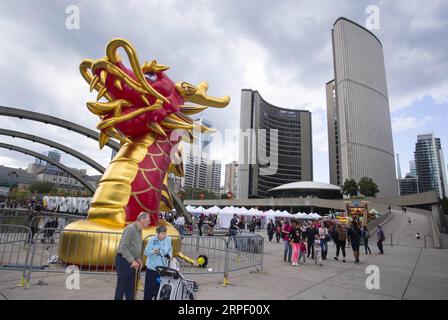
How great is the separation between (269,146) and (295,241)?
11023 centimetres

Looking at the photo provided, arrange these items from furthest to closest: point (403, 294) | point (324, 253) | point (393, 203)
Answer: point (393, 203)
point (324, 253)
point (403, 294)

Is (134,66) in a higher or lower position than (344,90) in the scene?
lower

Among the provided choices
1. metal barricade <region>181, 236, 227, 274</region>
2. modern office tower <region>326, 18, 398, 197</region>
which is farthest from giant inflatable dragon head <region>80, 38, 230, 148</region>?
modern office tower <region>326, 18, 398, 197</region>

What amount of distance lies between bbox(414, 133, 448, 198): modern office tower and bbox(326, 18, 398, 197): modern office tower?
79.1 meters

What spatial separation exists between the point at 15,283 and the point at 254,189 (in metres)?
103

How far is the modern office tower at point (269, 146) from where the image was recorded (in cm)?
10531

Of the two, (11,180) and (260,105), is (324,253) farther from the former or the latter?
(11,180)

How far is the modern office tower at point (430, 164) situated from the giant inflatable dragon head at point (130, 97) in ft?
589

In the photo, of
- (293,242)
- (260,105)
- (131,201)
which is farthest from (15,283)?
A: (260,105)

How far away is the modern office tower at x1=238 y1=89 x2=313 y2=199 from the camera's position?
10531cm

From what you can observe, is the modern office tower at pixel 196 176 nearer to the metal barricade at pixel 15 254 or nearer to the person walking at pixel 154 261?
the metal barricade at pixel 15 254

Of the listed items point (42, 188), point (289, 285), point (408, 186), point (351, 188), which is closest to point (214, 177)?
point (42, 188)

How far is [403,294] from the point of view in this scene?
627 cm
